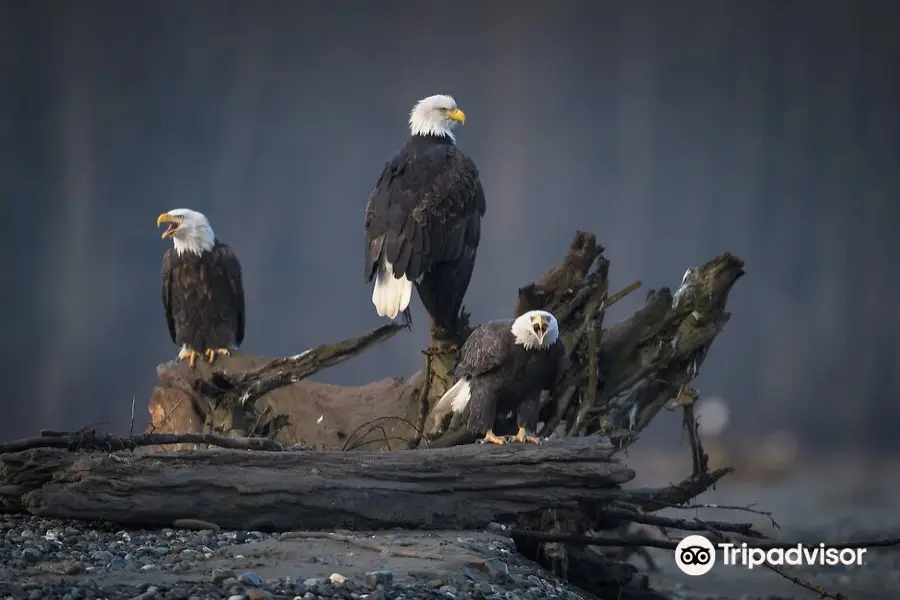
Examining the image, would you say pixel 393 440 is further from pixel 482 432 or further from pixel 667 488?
pixel 667 488

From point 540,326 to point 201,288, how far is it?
257 cm

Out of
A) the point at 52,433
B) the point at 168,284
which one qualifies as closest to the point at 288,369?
the point at 168,284

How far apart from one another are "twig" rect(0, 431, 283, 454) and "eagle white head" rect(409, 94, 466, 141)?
2.11 m

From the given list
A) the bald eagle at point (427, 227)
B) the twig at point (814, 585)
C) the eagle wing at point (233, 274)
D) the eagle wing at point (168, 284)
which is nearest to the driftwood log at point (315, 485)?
the twig at point (814, 585)

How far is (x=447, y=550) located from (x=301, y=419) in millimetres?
2483

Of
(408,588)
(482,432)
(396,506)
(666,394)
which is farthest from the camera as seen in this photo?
(666,394)

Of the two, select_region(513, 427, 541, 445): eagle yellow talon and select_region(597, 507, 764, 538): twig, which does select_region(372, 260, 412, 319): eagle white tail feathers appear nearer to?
select_region(513, 427, 541, 445): eagle yellow talon

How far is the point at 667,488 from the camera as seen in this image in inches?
180

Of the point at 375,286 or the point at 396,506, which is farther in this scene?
the point at 375,286

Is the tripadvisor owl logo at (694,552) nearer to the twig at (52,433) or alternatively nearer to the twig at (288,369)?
the twig at (288,369)

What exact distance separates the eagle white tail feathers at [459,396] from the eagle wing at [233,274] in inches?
76.5

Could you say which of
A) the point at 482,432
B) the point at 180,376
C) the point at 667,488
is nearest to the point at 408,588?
the point at 482,432

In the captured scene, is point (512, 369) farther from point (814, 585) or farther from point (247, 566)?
point (247, 566)

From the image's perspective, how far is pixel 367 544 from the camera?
3.10 meters
